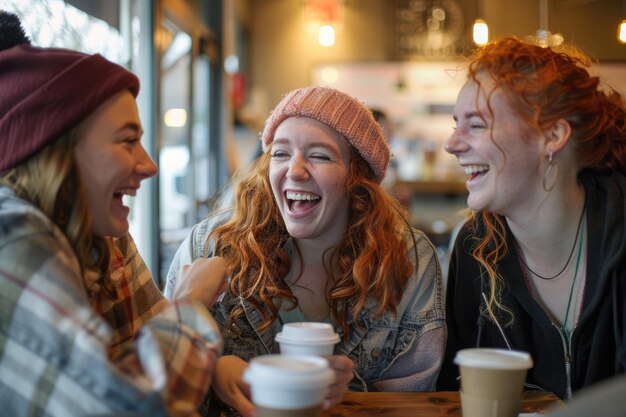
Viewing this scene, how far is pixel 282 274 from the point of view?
77.6 inches

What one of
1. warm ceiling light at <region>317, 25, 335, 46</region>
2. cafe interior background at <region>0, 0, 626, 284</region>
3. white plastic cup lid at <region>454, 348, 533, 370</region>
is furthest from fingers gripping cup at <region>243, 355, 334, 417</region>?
warm ceiling light at <region>317, 25, 335, 46</region>

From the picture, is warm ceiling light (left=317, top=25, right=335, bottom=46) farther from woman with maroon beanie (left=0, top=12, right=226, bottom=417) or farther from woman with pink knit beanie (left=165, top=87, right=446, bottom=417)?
woman with maroon beanie (left=0, top=12, right=226, bottom=417)

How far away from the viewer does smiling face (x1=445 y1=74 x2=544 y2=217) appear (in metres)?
1.82

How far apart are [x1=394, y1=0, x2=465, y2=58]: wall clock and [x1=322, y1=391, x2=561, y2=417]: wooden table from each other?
556 centimetres

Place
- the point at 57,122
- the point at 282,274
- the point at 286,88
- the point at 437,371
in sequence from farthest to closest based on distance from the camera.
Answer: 1. the point at 286,88
2. the point at 282,274
3. the point at 437,371
4. the point at 57,122

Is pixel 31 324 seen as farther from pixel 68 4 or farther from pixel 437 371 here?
pixel 68 4

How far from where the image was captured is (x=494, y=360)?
1240 millimetres

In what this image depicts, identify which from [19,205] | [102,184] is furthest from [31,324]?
[102,184]

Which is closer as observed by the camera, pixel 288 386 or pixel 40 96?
pixel 288 386

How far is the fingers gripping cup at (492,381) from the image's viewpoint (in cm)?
123

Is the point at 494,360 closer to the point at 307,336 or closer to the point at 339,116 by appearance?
the point at 307,336

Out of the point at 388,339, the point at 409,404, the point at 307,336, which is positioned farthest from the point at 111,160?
the point at 388,339

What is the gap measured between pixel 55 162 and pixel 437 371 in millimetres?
1082

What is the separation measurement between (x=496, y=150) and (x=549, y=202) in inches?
8.3
